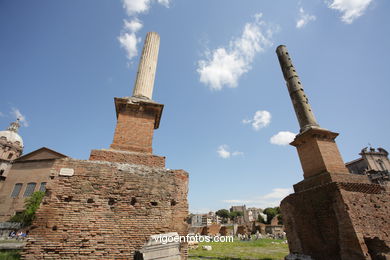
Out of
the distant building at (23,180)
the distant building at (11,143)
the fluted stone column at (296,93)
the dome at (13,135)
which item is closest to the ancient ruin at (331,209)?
the fluted stone column at (296,93)

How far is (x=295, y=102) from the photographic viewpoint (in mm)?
10836

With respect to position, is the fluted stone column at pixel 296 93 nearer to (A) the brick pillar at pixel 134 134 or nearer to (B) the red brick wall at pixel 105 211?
(A) the brick pillar at pixel 134 134

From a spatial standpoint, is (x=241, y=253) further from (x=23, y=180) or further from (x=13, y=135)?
(x=13, y=135)

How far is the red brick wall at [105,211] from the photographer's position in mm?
3740

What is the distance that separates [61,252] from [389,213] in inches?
416

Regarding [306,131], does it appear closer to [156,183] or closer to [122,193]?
[156,183]

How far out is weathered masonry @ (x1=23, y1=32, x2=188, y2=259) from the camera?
376 cm

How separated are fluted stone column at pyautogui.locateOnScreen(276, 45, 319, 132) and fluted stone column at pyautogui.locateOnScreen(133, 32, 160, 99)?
25.9 ft

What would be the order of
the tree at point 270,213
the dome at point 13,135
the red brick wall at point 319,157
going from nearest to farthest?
the red brick wall at point 319,157 → the dome at point 13,135 → the tree at point 270,213

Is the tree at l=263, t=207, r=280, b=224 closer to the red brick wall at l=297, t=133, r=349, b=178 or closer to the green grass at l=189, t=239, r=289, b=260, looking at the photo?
the green grass at l=189, t=239, r=289, b=260

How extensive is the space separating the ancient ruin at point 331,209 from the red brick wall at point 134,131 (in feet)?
22.9

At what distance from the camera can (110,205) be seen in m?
4.23

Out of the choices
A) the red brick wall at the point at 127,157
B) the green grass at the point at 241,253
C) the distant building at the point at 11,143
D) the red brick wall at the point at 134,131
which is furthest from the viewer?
the distant building at the point at 11,143

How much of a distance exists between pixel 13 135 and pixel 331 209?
6715 centimetres
